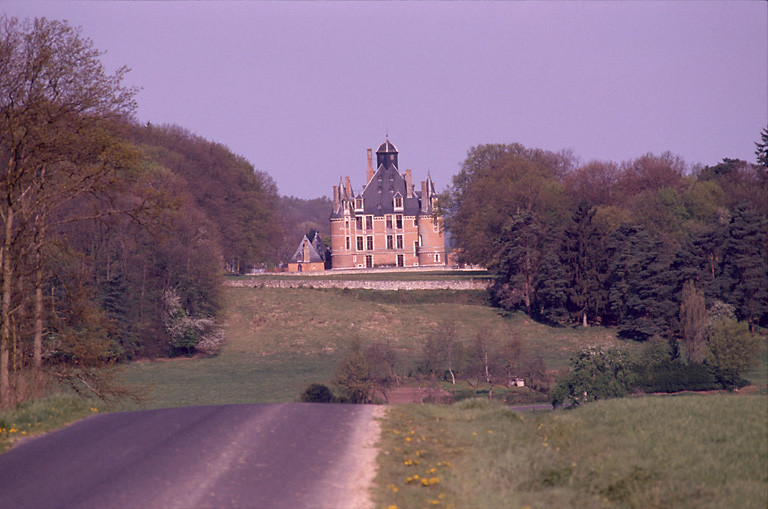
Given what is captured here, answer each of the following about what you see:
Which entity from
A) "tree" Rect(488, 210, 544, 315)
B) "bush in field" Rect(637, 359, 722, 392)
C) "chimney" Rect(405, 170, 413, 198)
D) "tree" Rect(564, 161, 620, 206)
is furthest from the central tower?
"bush in field" Rect(637, 359, 722, 392)

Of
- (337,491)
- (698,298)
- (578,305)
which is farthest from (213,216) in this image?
(337,491)

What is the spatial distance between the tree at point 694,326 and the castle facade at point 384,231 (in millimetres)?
63158

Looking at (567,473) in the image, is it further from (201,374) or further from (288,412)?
(201,374)

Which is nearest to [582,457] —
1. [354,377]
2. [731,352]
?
[354,377]

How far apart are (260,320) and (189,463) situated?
55.1 m

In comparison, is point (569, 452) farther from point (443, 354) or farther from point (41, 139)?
point (443, 354)

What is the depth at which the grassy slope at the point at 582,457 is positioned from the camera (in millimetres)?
7219

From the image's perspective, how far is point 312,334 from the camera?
196ft

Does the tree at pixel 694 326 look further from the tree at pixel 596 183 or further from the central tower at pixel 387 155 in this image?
the central tower at pixel 387 155

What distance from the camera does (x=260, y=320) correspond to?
206ft

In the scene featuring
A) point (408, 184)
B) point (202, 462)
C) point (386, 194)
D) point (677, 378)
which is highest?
point (408, 184)

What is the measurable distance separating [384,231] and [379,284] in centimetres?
3730

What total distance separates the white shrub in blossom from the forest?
121 mm

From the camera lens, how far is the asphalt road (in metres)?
7.40
